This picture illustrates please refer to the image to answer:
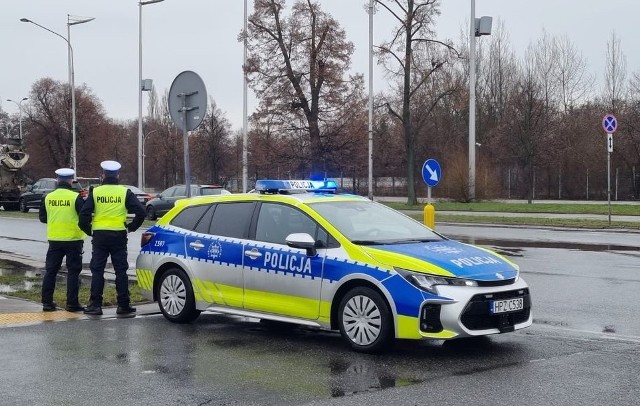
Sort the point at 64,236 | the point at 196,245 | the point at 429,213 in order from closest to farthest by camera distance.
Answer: the point at 196,245
the point at 64,236
the point at 429,213

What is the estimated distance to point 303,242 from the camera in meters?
7.82

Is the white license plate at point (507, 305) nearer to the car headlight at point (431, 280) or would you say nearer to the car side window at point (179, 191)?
the car headlight at point (431, 280)

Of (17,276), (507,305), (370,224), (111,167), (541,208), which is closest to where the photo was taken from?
(507,305)

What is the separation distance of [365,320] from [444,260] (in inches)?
36.3

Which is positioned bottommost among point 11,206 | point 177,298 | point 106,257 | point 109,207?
point 11,206

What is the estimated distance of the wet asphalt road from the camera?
6109 millimetres

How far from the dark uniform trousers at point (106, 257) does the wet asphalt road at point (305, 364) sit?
50cm

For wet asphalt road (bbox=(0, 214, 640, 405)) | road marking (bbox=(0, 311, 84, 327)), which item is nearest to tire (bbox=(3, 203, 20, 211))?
road marking (bbox=(0, 311, 84, 327))

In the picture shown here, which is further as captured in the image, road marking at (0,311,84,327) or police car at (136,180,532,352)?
road marking at (0,311,84,327)

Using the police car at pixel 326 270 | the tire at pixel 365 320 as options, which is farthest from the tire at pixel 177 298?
the tire at pixel 365 320

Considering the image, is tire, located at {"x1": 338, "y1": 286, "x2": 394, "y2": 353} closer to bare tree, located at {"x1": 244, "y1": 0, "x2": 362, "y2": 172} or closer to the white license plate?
the white license plate

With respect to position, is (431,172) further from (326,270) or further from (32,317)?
(326,270)

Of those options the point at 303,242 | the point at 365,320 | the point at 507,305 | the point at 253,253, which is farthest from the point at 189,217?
the point at 507,305

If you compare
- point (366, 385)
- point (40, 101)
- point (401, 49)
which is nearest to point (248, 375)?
point (366, 385)
